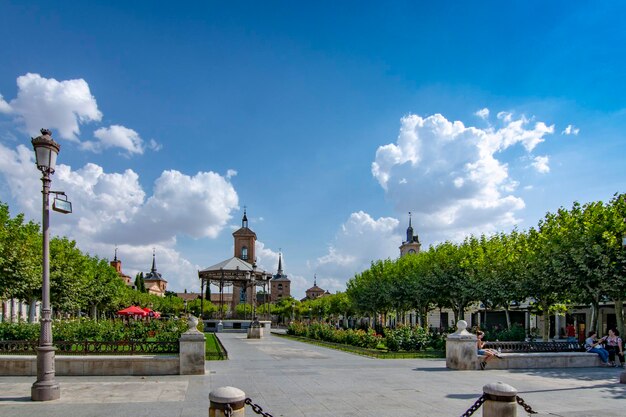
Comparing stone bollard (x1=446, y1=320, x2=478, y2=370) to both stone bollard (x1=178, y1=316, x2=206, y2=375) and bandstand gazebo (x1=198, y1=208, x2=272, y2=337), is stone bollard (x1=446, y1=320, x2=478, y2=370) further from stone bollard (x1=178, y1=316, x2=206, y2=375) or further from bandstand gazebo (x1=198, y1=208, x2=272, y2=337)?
bandstand gazebo (x1=198, y1=208, x2=272, y2=337)

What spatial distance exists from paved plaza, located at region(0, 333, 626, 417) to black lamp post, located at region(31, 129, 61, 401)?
296mm

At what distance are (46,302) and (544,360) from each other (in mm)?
15096

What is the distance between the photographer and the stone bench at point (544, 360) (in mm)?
17281

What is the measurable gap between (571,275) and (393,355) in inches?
348

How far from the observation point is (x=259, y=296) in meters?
156

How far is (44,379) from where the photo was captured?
35.9 feet

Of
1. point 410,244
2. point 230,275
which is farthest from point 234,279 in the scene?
point 410,244

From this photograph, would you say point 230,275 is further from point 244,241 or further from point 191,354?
point 244,241

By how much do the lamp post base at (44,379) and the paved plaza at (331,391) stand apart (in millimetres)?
218

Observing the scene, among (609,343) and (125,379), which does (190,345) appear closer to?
(125,379)

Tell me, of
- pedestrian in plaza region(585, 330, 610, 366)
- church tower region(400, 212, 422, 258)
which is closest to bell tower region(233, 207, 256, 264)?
church tower region(400, 212, 422, 258)

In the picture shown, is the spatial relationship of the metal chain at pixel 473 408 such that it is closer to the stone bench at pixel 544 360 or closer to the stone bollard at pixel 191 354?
the stone bollard at pixel 191 354

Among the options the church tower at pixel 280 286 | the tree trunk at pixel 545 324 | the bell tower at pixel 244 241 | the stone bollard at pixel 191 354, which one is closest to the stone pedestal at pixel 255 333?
the tree trunk at pixel 545 324

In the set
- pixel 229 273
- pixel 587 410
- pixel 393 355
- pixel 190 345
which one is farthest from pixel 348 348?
pixel 229 273
